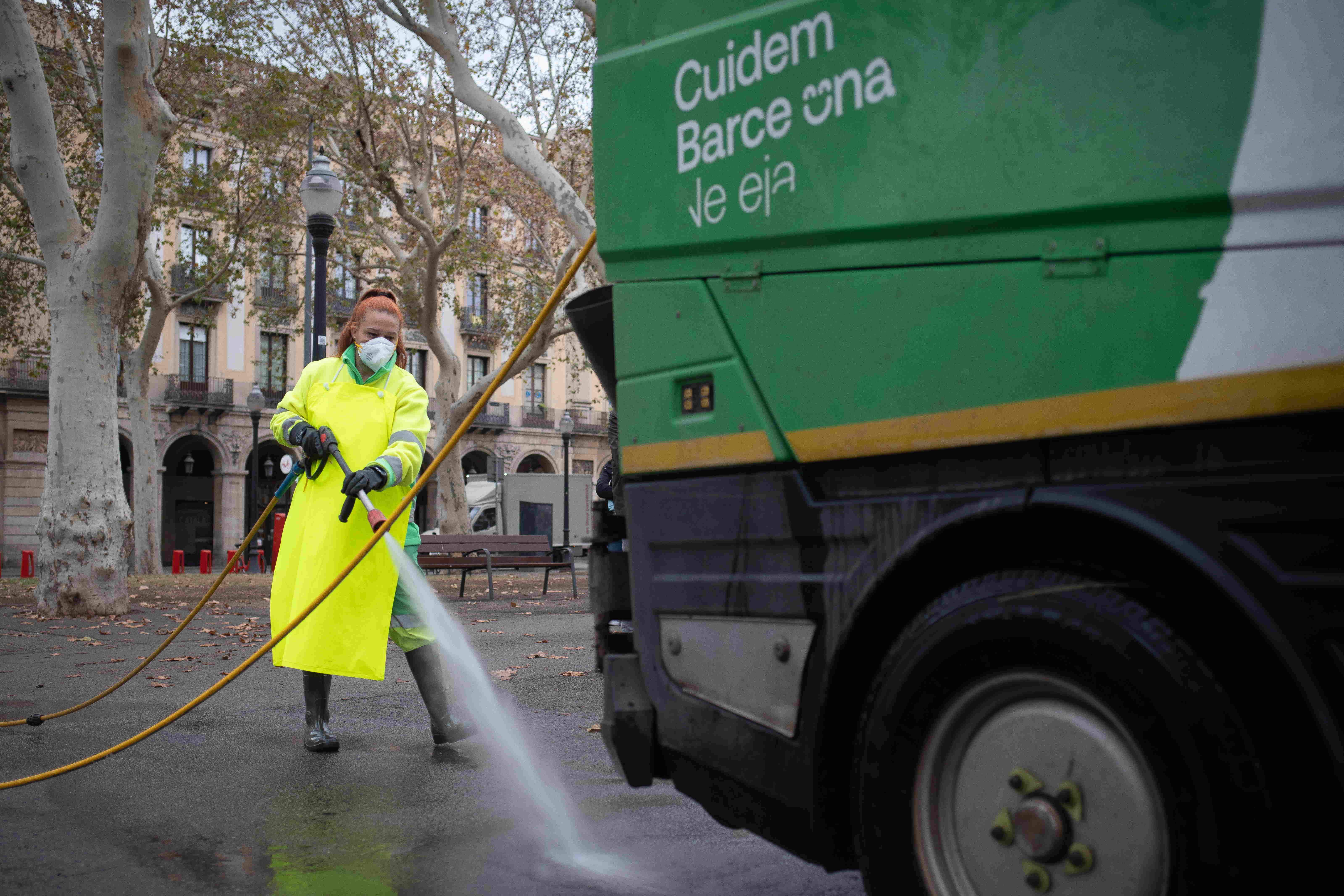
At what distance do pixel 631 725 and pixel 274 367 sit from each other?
42.9 meters

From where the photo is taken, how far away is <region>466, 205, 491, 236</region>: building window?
86.9ft

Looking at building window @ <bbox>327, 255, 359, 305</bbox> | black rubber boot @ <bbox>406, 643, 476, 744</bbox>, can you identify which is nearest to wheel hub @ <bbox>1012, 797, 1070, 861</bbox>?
black rubber boot @ <bbox>406, 643, 476, 744</bbox>

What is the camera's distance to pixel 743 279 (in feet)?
7.59

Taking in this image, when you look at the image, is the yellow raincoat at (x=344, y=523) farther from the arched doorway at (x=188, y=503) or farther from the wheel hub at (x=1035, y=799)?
the arched doorway at (x=188, y=503)

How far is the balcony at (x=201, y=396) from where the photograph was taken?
133 feet

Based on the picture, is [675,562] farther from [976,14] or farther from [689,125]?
[976,14]

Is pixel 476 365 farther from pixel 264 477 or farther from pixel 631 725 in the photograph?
pixel 631 725

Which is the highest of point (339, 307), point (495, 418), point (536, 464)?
point (339, 307)

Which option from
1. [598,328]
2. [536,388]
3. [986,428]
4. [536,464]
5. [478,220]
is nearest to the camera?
[986,428]

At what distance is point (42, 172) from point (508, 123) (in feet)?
19.8

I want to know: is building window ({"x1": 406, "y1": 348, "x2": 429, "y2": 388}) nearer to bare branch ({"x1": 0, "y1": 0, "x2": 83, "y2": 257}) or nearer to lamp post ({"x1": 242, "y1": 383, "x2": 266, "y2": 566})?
lamp post ({"x1": 242, "y1": 383, "x2": 266, "y2": 566})

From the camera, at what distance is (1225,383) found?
1.71 metres

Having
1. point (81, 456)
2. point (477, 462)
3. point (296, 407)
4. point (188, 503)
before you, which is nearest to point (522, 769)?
point (296, 407)

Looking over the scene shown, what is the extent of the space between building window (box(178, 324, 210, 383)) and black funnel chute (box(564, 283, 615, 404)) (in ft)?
137
